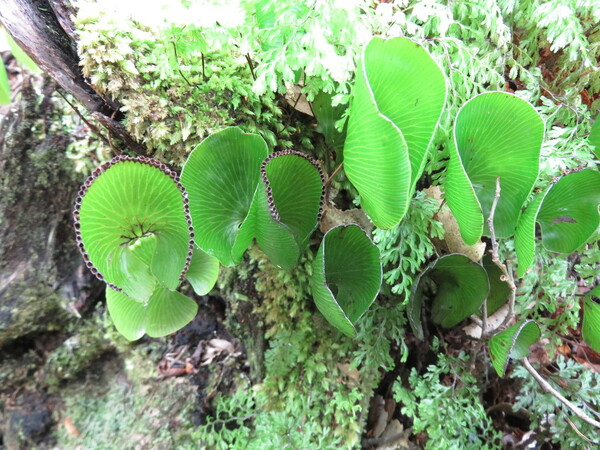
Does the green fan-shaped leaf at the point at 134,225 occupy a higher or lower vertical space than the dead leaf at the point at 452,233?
higher

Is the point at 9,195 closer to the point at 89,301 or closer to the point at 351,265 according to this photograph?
the point at 89,301

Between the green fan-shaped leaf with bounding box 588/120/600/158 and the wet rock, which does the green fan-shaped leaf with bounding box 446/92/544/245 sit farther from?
the wet rock

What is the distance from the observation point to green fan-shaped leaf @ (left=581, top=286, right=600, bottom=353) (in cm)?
96

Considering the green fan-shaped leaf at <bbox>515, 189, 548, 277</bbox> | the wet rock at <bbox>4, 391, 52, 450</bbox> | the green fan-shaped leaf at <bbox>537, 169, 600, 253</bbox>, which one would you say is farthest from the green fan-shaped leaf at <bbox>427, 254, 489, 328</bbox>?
the wet rock at <bbox>4, 391, 52, 450</bbox>

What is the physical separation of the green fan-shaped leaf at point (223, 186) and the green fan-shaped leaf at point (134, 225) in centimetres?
9

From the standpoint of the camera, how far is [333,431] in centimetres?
117

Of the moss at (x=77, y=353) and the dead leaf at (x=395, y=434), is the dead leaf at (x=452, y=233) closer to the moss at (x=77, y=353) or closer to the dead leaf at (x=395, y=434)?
the dead leaf at (x=395, y=434)

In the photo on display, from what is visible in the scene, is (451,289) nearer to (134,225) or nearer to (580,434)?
(580,434)

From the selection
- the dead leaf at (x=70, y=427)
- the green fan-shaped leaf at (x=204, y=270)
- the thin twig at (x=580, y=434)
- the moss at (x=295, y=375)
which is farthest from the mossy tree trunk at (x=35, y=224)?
the thin twig at (x=580, y=434)

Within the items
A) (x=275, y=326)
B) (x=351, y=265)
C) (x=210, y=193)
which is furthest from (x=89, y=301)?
(x=351, y=265)

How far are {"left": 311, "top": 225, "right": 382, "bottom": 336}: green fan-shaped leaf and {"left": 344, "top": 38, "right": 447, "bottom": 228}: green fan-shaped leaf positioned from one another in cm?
16

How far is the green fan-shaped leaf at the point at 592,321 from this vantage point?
96cm

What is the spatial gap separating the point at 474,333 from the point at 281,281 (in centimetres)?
70

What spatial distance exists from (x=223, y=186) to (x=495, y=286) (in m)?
0.84
